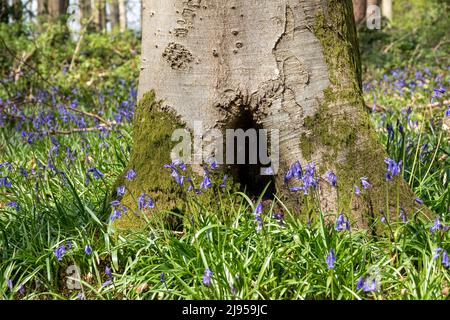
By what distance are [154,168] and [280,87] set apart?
834 mm

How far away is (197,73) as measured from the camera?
11.6 feet

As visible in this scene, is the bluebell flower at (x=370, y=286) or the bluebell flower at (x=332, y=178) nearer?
the bluebell flower at (x=370, y=286)

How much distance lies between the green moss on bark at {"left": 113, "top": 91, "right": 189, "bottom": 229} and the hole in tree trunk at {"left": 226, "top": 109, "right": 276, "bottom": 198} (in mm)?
334

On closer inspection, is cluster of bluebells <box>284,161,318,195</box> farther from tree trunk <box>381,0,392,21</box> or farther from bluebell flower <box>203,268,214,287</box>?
tree trunk <box>381,0,392,21</box>

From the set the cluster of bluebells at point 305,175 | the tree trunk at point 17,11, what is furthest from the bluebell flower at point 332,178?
the tree trunk at point 17,11

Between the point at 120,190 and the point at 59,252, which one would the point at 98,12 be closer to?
the point at 120,190

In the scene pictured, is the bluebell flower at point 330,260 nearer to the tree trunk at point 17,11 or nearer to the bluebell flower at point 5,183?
the bluebell flower at point 5,183

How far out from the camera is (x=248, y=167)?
3.76 metres

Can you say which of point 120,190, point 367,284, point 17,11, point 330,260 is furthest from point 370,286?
point 17,11

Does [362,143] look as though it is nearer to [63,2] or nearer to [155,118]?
[155,118]

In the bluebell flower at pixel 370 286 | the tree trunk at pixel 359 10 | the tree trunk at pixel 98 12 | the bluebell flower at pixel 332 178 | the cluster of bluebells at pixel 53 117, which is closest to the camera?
the bluebell flower at pixel 370 286

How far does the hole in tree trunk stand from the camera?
142 inches

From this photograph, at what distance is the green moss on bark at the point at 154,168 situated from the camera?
3580 mm
